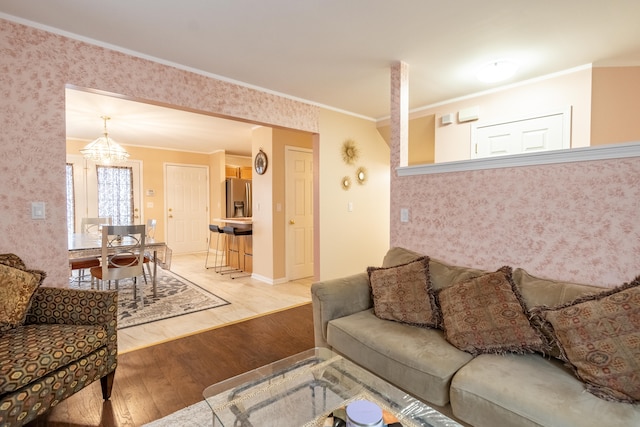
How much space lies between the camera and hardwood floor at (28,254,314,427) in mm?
1826

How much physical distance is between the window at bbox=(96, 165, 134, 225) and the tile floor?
5.75 feet

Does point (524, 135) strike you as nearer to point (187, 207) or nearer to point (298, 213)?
point (298, 213)

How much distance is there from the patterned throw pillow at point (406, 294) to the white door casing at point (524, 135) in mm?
2125

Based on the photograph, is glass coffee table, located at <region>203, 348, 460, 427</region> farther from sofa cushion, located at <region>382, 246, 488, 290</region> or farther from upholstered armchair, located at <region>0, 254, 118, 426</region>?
sofa cushion, located at <region>382, 246, 488, 290</region>

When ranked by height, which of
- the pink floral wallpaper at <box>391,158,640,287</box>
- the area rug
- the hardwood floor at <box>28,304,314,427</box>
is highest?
the pink floral wallpaper at <box>391,158,640,287</box>

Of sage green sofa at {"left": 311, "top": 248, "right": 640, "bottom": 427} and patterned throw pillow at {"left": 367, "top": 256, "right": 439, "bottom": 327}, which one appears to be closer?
sage green sofa at {"left": 311, "top": 248, "right": 640, "bottom": 427}

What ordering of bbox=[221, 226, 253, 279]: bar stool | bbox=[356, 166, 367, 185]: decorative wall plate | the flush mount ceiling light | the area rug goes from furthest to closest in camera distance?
bbox=[221, 226, 253, 279]: bar stool, bbox=[356, 166, 367, 185]: decorative wall plate, the area rug, the flush mount ceiling light

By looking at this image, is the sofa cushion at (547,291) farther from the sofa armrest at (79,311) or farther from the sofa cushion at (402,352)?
the sofa armrest at (79,311)

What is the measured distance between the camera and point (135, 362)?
93.2 inches

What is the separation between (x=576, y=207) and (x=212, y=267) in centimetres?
523

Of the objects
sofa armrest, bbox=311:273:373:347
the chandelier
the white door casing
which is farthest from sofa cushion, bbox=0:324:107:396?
the white door casing

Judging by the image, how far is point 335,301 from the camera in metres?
2.16

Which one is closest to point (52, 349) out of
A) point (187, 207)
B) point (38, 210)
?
point (38, 210)

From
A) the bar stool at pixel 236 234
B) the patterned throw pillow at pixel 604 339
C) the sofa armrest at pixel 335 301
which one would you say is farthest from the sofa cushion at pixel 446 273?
the bar stool at pixel 236 234
